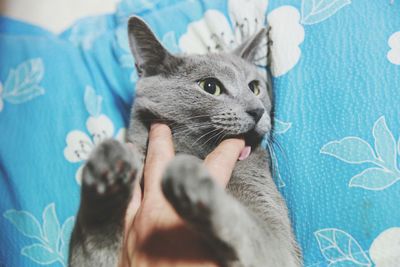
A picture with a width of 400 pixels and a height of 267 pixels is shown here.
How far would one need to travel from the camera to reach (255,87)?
1112mm

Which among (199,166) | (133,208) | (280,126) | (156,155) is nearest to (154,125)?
A: (156,155)

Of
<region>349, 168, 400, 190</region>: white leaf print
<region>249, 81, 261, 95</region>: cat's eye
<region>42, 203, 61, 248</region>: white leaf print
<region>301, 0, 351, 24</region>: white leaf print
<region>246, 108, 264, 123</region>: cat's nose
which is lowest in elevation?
<region>42, 203, 61, 248</region>: white leaf print

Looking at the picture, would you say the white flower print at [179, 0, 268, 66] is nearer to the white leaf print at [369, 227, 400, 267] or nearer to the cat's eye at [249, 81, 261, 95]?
the cat's eye at [249, 81, 261, 95]

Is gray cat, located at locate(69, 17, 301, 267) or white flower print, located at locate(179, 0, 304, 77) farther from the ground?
white flower print, located at locate(179, 0, 304, 77)

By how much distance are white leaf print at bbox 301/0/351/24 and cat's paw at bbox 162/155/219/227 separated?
2.03 feet

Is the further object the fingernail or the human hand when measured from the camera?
the fingernail

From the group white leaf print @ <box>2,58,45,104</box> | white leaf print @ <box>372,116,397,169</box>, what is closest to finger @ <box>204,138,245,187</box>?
white leaf print @ <box>372,116,397,169</box>

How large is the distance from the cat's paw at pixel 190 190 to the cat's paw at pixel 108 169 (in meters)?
0.09

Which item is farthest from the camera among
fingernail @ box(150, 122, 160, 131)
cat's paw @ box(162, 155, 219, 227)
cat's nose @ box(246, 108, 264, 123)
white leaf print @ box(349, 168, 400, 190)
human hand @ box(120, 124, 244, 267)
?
fingernail @ box(150, 122, 160, 131)

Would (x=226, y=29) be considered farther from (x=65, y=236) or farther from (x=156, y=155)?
(x=65, y=236)

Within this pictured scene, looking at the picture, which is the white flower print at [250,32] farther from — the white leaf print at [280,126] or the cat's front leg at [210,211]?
the cat's front leg at [210,211]

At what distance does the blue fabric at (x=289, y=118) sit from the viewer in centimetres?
83

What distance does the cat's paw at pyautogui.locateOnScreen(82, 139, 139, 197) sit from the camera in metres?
0.62

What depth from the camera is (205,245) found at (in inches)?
27.0
